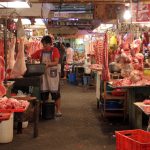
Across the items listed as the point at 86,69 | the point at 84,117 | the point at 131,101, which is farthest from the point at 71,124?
the point at 86,69

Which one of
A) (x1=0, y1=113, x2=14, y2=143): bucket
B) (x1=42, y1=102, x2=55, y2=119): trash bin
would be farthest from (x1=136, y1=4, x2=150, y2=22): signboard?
(x1=0, y1=113, x2=14, y2=143): bucket

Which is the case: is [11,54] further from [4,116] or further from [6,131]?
[4,116]

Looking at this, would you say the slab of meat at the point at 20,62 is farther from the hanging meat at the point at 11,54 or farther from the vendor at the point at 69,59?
the vendor at the point at 69,59

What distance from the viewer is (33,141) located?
8.53m

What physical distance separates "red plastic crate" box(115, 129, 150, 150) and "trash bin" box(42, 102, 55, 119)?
5648 millimetres

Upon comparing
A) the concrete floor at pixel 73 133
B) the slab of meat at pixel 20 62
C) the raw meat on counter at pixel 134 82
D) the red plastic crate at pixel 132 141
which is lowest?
the concrete floor at pixel 73 133

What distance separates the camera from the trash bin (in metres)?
10.9

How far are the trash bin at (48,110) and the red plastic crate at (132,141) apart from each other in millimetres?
5648

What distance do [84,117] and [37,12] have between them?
11.8ft

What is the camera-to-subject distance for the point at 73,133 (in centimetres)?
933

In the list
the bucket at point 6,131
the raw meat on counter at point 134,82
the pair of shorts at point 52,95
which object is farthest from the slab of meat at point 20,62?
the pair of shorts at point 52,95

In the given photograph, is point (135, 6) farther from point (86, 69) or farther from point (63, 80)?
point (63, 80)

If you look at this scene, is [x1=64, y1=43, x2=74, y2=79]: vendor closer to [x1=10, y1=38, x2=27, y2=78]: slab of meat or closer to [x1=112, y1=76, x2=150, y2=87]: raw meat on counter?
[x1=112, y1=76, x2=150, y2=87]: raw meat on counter

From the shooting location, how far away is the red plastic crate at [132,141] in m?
4.55
